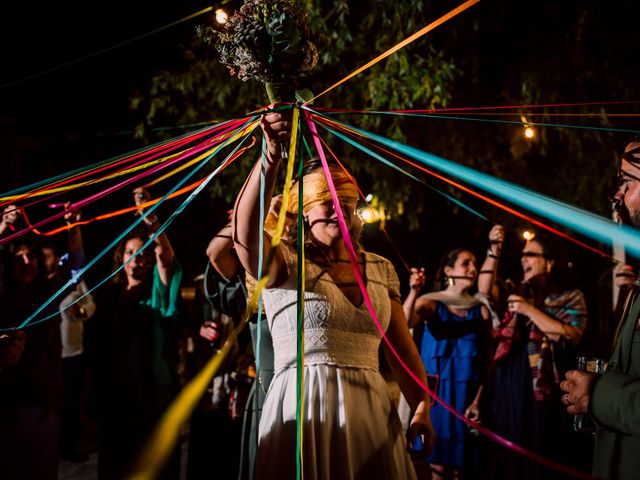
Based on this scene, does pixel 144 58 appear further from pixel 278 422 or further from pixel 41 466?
pixel 278 422

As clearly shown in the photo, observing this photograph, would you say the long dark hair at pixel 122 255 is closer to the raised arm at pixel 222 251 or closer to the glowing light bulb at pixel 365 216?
the glowing light bulb at pixel 365 216

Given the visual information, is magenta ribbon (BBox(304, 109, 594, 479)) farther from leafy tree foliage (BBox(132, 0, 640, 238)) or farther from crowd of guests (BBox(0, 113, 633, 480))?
leafy tree foliage (BBox(132, 0, 640, 238))

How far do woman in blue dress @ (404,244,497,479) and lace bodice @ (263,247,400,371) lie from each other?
8.58ft

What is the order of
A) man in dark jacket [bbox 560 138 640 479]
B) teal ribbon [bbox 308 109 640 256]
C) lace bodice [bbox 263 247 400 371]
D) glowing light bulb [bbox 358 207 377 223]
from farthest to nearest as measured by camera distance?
glowing light bulb [bbox 358 207 377 223]
lace bodice [bbox 263 247 400 371]
man in dark jacket [bbox 560 138 640 479]
teal ribbon [bbox 308 109 640 256]

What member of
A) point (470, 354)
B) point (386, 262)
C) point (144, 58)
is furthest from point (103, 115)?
point (386, 262)

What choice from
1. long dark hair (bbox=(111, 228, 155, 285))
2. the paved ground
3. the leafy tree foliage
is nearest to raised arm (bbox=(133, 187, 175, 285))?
long dark hair (bbox=(111, 228, 155, 285))

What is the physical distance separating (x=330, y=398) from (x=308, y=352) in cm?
22

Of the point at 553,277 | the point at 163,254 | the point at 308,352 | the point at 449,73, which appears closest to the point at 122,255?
the point at 163,254

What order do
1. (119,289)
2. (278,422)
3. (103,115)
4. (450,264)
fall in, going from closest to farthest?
(278,422) → (119,289) → (450,264) → (103,115)

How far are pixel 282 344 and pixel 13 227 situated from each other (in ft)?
8.60

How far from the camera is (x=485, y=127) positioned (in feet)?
33.1

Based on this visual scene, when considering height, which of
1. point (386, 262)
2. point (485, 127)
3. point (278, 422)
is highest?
point (485, 127)

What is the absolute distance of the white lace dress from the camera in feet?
7.61

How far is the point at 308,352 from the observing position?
250 centimetres
